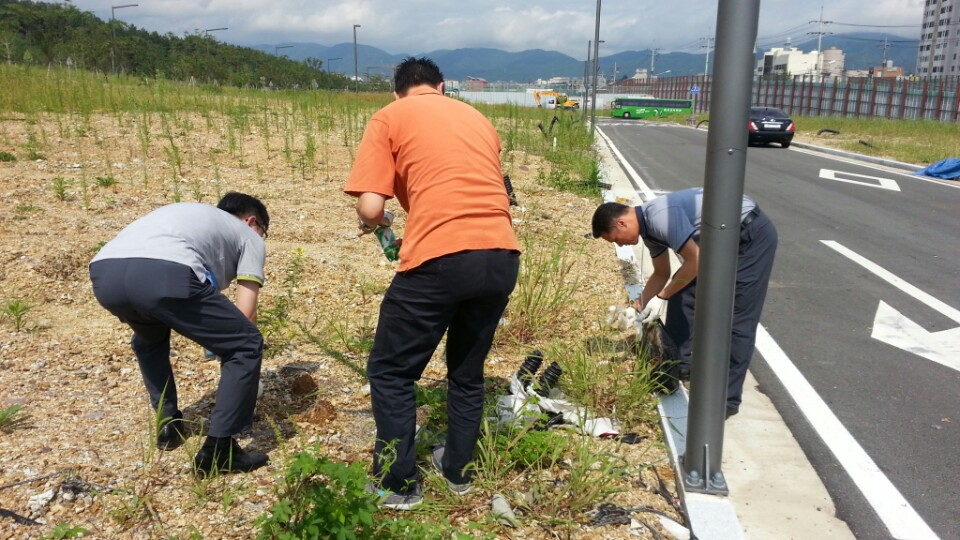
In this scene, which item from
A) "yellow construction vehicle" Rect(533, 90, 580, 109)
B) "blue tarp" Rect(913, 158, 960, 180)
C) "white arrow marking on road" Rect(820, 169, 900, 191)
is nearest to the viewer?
"white arrow marking on road" Rect(820, 169, 900, 191)

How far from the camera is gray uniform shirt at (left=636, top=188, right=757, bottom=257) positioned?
145 inches

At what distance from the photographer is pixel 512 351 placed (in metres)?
4.57

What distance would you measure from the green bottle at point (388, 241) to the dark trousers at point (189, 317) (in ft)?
2.23

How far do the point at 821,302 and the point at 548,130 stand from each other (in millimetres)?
10400

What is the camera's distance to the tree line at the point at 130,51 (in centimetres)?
2747

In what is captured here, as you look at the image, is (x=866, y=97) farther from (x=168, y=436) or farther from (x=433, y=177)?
(x=168, y=436)

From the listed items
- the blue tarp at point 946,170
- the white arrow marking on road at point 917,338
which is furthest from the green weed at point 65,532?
the blue tarp at point 946,170

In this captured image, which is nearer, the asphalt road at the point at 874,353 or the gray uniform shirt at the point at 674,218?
the asphalt road at the point at 874,353

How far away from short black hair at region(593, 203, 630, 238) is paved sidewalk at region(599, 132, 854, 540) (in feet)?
3.31

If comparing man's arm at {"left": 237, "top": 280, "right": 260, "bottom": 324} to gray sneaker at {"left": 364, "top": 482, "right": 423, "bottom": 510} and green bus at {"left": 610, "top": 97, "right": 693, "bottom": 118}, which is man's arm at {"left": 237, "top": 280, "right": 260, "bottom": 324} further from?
green bus at {"left": 610, "top": 97, "right": 693, "bottom": 118}

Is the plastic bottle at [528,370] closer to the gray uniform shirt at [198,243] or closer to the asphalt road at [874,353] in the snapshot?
the asphalt road at [874,353]

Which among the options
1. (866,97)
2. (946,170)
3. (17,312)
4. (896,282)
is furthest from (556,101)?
(17,312)

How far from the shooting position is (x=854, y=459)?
346 cm

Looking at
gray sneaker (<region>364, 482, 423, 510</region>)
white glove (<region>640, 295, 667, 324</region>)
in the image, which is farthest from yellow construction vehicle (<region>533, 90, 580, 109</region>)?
gray sneaker (<region>364, 482, 423, 510</region>)
